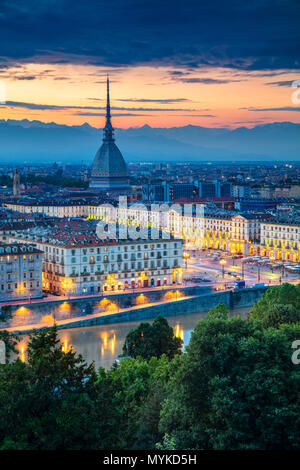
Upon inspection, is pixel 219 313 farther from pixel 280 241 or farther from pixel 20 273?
pixel 280 241

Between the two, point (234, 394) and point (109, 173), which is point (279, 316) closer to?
point (234, 394)

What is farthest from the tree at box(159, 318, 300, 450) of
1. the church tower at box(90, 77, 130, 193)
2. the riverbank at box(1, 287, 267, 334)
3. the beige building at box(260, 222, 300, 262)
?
the church tower at box(90, 77, 130, 193)

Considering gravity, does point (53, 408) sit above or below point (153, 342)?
above

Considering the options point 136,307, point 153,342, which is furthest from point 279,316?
point 136,307

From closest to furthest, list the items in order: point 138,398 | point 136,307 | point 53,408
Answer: point 53,408 → point 138,398 → point 136,307

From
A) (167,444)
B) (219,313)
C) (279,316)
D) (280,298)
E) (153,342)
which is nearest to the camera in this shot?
(167,444)

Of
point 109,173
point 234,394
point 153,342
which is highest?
point 109,173

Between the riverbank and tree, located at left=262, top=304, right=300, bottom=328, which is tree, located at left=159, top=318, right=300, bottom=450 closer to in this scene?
tree, located at left=262, top=304, right=300, bottom=328

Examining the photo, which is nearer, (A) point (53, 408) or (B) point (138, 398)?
(A) point (53, 408)
